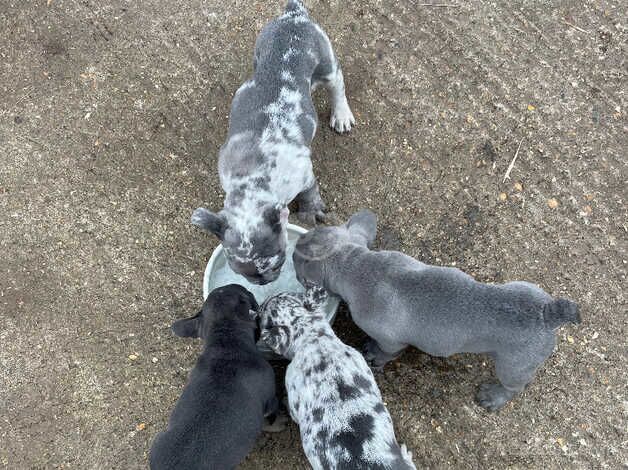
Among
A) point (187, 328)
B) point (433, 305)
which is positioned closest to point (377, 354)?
point (433, 305)

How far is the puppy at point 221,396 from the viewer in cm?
454

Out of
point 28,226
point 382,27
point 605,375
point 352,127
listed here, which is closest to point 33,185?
point 28,226

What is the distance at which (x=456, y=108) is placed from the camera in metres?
6.79

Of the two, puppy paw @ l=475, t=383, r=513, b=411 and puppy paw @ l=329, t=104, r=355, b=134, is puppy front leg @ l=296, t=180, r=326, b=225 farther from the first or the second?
puppy paw @ l=475, t=383, r=513, b=411

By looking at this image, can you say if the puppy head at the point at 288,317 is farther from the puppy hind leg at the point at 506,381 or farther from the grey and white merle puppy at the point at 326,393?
the puppy hind leg at the point at 506,381

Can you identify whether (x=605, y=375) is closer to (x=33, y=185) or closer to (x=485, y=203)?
(x=485, y=203)

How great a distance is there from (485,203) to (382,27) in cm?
268

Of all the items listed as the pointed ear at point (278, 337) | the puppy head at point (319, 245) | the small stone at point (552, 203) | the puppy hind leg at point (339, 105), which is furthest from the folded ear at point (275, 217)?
the small stone at point (552, 203)

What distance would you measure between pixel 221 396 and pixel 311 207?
2556mm

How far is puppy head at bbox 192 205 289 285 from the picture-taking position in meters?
5.05

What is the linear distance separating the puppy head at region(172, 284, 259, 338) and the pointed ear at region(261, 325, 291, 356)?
0.17 metres

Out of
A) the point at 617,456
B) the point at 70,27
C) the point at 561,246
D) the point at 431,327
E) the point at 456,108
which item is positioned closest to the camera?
the point at 431,327

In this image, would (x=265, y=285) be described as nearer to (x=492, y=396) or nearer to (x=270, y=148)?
(x=270, y=148)

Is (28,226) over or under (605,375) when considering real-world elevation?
under
